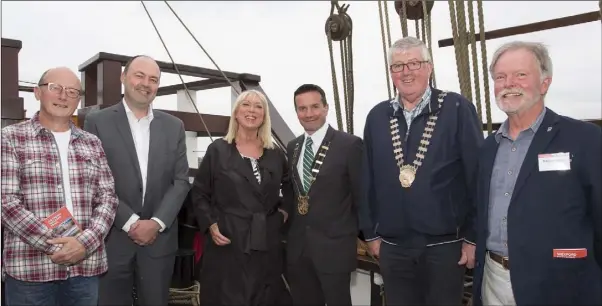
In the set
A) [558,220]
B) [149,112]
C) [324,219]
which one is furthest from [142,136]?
[558,220]

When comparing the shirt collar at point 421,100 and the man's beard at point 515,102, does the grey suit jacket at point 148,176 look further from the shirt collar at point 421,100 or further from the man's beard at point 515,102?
the man's beard at point 515,102

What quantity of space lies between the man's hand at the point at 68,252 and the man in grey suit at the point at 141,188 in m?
0.31

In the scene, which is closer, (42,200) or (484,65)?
(42,200)

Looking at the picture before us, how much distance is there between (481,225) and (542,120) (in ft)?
1.23

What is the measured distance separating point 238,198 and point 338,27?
1144 mm

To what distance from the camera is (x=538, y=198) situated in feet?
4.77

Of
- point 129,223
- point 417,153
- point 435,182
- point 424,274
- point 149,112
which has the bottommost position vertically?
point 424,274

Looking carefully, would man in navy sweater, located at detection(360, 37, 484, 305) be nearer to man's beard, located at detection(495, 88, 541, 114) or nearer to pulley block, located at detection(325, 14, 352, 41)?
man's beard, located at detection(495, 88, 541, 114)

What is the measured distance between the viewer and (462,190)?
186 cm

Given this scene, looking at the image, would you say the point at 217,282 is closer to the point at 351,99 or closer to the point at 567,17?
the point at 351,99

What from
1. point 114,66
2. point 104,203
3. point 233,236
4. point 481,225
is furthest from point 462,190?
point 114,66

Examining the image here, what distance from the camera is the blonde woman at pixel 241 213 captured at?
7.36 ft

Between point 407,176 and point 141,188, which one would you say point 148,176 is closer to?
point 141,188

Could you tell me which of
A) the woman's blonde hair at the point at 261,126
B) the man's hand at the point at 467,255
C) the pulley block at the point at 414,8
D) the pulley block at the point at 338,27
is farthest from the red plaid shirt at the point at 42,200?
the pulley block at the point at 414,8
